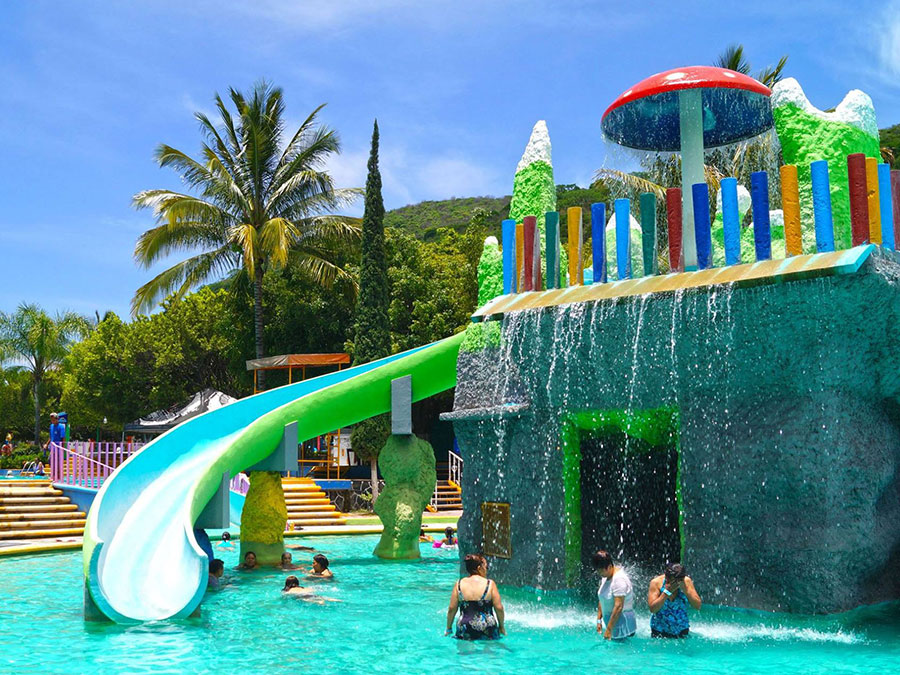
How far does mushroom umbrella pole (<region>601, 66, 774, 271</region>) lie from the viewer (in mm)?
10914

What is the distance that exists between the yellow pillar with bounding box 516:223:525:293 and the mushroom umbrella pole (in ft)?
5.96

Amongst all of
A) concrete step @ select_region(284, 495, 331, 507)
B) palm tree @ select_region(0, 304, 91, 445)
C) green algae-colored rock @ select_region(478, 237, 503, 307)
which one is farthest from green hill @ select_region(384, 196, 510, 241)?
green algae-colored rock @ select_region(478, 237, 503, 307)

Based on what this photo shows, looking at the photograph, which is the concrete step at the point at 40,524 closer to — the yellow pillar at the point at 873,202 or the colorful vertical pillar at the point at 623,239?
the colorful vertical pillar at the point at 623,239

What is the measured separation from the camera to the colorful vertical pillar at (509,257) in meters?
12.3

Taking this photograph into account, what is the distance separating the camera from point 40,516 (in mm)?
20156

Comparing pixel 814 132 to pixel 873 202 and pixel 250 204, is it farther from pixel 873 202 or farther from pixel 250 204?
pixel 250 204

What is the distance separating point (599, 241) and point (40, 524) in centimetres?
1489

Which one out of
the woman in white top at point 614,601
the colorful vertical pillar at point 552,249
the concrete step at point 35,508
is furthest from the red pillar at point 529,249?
the concrete step at point 35,508

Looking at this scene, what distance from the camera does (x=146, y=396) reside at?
39.6 m

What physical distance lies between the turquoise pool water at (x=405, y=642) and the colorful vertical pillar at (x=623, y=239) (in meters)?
4.07

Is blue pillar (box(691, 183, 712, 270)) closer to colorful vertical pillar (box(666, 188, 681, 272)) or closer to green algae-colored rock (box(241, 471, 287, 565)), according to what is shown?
colorful vertical pillar (box(666, 188, 681, 272))

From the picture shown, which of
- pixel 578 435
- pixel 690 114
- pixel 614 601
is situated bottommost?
pixel 614 601

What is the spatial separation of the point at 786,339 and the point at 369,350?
17.5 metres

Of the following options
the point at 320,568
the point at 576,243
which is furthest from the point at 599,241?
the point at 320,568
